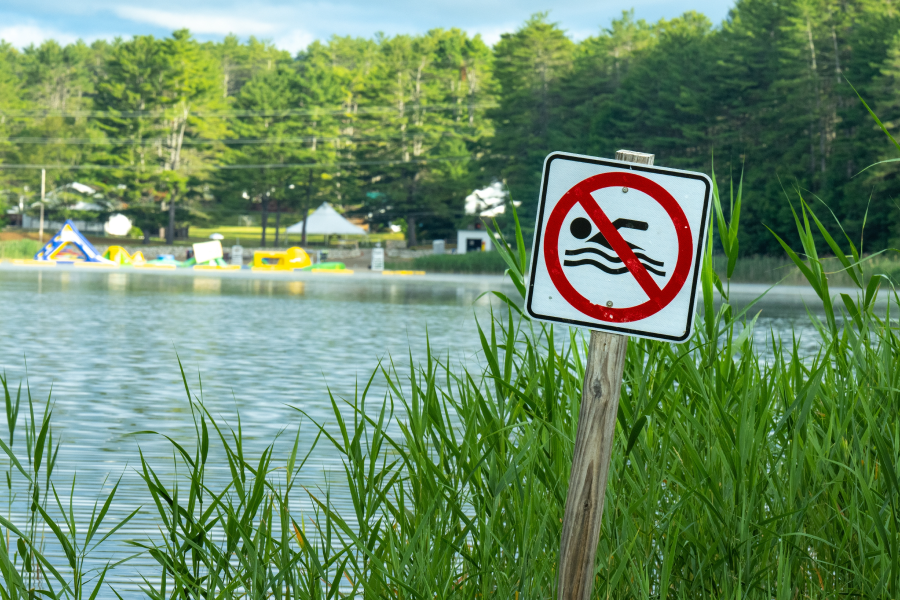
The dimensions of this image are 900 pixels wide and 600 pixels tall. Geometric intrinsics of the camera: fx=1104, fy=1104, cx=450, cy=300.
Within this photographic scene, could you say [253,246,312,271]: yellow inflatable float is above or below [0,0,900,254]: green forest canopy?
below

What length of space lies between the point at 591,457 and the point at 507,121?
200ft

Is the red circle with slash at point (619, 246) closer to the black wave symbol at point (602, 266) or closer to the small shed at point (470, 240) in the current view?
the black wave symbol at point (602, 266)

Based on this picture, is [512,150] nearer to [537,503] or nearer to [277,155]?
[277,155]

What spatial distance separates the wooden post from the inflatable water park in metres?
45.2

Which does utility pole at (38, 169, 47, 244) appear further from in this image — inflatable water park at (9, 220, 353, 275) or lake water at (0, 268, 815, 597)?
lake water at (0, 268, 815, 597)

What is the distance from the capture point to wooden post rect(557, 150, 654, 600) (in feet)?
8.75

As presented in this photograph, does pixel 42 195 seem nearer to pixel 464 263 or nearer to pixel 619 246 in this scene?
pixel 464 263

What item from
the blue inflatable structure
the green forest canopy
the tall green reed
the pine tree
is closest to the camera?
the tall green reed

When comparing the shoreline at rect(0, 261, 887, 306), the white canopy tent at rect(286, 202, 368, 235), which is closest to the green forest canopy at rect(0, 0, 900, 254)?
the shoreline at rect(0, 261, 887, 306)

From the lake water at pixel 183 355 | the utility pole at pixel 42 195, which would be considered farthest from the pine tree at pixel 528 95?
the lake water at pixel 183 355

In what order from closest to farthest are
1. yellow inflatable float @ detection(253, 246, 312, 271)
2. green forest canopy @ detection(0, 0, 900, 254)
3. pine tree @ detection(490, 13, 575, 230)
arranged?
green forest canopy @ detection(0, 0, 900, 254), yellow inflatable float @ detection(253, 246, 312, 271), pine tree @ detection(490, 13, 575, 230)

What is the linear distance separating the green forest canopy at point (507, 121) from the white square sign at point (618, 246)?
1462 inches

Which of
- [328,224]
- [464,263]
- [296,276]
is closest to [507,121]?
[328,224]

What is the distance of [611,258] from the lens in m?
2.67
